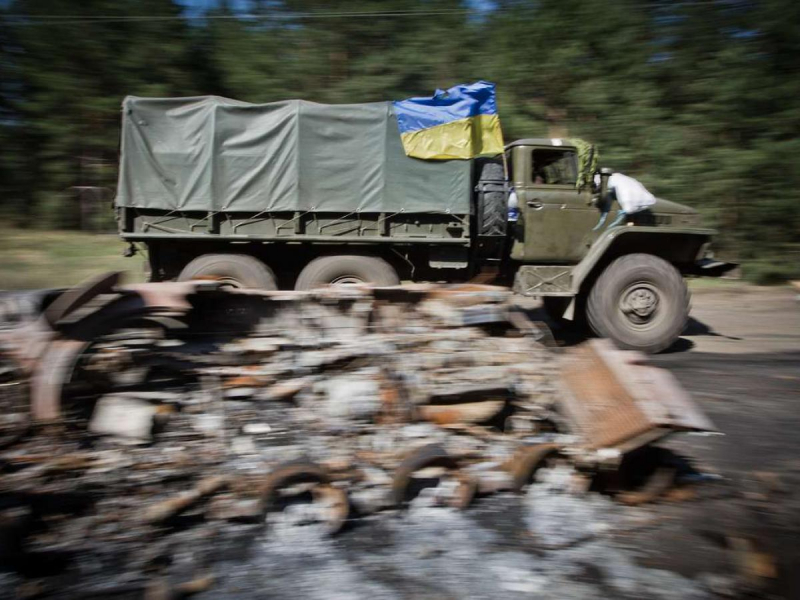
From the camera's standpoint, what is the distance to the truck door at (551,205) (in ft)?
23.5

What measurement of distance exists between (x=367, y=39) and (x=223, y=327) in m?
10.6

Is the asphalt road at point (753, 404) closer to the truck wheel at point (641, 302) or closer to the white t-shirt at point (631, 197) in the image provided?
the truck wheel at point (641, 302)

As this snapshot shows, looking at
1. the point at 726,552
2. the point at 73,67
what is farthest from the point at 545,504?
the point at 73,67

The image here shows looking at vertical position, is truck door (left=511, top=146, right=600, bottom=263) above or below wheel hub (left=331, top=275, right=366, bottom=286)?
above

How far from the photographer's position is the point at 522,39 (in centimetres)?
1238

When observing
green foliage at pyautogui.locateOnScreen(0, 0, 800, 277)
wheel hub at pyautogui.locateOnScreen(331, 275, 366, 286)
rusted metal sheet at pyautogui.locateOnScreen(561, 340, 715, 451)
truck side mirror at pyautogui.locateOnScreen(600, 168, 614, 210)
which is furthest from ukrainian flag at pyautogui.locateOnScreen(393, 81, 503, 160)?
green foliage at pyautogui.locateOnScreen(0, 0, 800, 277)

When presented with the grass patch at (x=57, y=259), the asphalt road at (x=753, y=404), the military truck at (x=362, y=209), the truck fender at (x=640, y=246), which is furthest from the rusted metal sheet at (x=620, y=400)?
the grass patch at (x=57, y=259)

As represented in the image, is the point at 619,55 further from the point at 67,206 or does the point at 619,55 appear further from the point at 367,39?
the point at 67,206

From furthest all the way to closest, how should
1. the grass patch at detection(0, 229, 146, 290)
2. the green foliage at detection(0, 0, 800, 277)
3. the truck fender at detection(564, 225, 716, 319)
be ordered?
1. the green foliage at detection(0, 0, 800, 277)
2. the grass patch at detection(0, 229, 146, 290)
3. the truck fender at detection(564, 225, 716, 319)

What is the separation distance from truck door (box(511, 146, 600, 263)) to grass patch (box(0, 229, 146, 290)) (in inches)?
249

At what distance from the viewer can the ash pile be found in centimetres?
318

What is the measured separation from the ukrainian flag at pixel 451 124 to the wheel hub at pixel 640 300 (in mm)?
2369

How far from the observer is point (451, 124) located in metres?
6.96

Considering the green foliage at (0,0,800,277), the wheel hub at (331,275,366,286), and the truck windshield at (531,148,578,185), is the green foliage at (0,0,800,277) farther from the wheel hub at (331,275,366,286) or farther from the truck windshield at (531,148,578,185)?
the wheel hub at (331,275,366,286)
